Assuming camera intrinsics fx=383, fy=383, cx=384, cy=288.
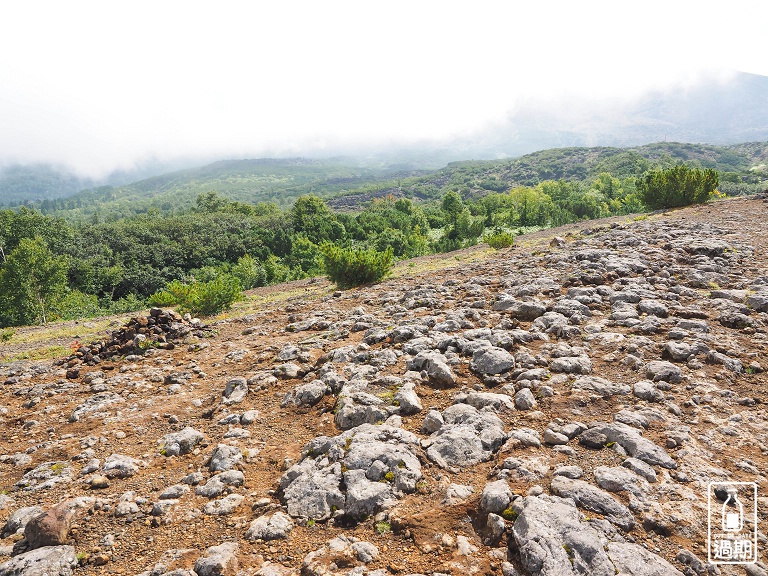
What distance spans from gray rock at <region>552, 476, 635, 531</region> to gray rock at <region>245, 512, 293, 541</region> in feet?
9.72

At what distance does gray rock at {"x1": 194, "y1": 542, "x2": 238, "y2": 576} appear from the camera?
3.67m

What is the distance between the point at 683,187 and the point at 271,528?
38077 millimetres

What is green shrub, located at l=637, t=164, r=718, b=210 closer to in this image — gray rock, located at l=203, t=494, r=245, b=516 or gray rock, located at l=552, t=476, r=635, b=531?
gray rock, located at l=552, t=476, r=635, b=531

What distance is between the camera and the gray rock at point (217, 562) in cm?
367

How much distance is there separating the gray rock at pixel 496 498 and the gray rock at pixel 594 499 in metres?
0.54

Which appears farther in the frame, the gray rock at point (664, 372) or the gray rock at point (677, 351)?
the gray rock at point (677, 351)

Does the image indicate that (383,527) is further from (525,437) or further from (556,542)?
(525,437)

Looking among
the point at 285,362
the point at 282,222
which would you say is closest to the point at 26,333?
the point at 285,362

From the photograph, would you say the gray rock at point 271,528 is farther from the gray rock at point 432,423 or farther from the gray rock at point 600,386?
the gray rock at point 600,386

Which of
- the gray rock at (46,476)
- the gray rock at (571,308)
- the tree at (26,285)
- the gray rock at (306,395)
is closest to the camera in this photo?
the gray rock at (46,476)

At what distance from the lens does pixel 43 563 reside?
3850mm

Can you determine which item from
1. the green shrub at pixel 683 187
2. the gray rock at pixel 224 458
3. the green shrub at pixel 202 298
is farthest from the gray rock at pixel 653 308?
the green shrub at pixel 683 187

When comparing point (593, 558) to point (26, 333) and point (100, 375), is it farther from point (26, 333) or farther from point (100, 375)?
point (26, 333)

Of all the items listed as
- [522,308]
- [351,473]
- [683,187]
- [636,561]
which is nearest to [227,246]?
[683,187]
